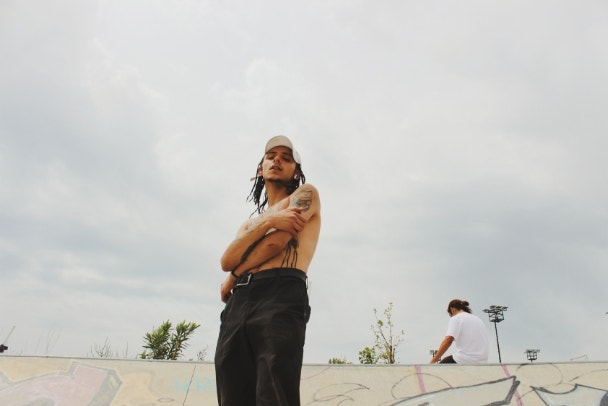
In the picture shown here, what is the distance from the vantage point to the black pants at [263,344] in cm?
193

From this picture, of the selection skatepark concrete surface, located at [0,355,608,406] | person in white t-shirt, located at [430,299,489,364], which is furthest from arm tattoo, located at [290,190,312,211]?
person in white t-shirt, located at [430,299,489,364]

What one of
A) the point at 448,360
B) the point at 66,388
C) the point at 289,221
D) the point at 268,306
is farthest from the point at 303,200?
the point at 66,388

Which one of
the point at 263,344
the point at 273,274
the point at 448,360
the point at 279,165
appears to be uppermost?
the point at 279,165

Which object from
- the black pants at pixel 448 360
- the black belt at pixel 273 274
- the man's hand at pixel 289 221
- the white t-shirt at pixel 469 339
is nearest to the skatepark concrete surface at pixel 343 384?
the white t-shirt at pixel 469 339

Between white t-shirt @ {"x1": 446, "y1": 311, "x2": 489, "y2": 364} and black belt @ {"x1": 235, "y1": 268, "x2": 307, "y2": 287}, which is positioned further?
white t-shirt @ {"x1": 446, "y1": 311, "x2": 489, "y2": 364}

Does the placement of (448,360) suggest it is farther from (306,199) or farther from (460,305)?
(306,199)

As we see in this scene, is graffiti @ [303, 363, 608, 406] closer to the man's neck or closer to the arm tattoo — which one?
the man's neck

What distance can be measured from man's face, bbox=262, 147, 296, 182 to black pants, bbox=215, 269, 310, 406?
2.60 ft

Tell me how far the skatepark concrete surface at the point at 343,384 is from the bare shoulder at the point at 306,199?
11.4 feet

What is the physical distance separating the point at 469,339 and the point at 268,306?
15.6ft

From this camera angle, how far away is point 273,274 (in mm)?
2258

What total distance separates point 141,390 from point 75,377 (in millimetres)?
1014

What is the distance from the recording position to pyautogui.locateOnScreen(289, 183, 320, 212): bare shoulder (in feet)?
8.27

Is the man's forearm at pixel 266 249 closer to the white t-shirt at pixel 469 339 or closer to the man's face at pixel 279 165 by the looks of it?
the man's face at pixel 279 165
